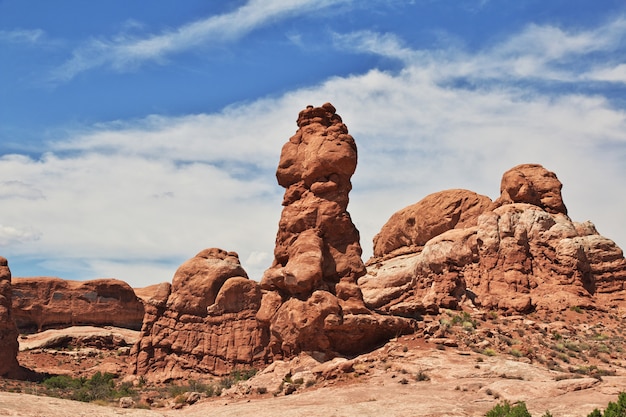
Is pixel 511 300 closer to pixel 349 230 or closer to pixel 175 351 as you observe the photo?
pixel 349 230

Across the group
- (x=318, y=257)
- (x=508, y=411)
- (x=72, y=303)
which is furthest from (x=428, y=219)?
(x=508, y=411)

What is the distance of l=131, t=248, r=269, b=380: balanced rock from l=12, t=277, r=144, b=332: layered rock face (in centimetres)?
1947

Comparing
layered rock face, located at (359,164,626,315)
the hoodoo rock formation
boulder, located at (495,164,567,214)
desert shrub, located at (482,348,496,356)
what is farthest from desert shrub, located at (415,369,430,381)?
boulder, located at (495,164,567,214)

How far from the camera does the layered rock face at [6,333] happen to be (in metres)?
45.0

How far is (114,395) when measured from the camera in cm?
3409

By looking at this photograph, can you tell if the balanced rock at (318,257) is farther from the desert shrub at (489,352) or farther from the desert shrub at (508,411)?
the desert shrub at (508,411)

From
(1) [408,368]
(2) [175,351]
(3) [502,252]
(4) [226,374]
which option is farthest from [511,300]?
(2) [175,351]

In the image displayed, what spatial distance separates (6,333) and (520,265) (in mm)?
30567

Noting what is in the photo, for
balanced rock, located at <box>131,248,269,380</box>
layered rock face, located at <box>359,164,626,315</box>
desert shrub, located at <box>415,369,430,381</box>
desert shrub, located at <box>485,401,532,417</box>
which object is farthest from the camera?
balanced rock, located at <box>131,248,269,380</box>

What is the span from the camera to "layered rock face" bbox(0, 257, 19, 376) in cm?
4497

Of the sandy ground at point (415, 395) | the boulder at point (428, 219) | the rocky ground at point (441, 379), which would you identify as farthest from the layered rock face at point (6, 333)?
the boulder at point (428, 219)

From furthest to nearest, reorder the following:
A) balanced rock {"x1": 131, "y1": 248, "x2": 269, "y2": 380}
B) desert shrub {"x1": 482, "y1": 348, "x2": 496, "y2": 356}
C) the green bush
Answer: balanced rock {"x1": 131, "y1": 248, "x2": 269, "y2": 380}, desert shrub {"x1": 482, "y1": 348, "x2": 496, "y2": 356}, the green bush

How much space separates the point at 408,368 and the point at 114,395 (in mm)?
16269

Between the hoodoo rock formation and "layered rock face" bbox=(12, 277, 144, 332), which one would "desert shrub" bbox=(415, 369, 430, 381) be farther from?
"layered rock face" bbox=(12, 277, 144, 332)
